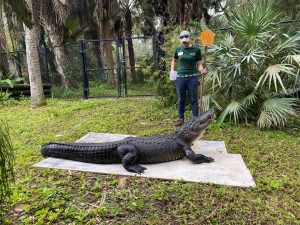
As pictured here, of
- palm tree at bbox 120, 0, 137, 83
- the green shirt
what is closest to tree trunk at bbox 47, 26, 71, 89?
palm tree at bbox 120, 0, 137, 83

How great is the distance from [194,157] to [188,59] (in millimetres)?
1813

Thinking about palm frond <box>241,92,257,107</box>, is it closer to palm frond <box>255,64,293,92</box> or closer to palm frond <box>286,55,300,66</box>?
palm frond <box>255,64,293,92</box>

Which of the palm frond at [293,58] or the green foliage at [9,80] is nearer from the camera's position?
the palm frond at [293,58]

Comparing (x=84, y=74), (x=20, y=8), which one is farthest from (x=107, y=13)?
(x=20, y=8)

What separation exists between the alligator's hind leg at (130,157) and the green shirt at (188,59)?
6.15 feet

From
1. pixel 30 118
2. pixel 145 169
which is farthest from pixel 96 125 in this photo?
pixel 145 169

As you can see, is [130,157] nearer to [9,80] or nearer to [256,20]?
[256,20]

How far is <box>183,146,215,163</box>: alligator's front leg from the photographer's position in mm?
3218

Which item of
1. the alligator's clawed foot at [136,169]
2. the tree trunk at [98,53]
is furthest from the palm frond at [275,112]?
the tree trunk at [98,53]

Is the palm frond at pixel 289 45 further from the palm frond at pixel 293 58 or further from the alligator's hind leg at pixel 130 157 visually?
the alligator's hind leg at pixel 130 157

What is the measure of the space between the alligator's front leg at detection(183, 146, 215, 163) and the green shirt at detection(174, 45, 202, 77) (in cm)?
161

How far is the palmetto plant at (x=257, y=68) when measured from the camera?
4.82 metres

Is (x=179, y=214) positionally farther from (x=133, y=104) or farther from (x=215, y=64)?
(x=133, y=104)

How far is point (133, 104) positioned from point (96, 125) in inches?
93.7
